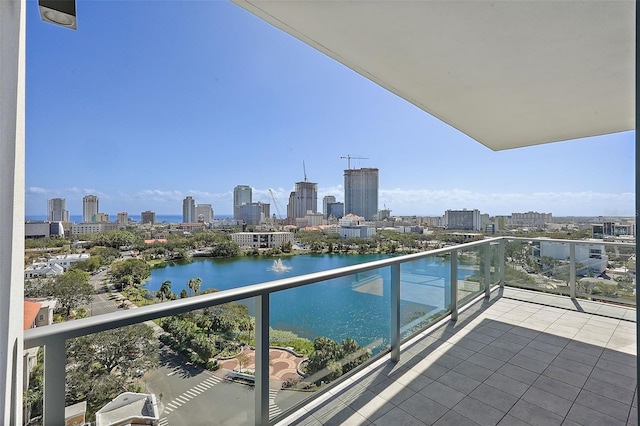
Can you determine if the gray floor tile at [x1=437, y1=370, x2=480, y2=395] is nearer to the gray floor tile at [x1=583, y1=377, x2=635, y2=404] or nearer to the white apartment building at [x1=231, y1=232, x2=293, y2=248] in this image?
the gray floor tile at [x1=583, y1=377, x2=635, y2=404]

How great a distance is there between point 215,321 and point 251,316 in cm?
25

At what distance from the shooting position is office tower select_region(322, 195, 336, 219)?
1862 cm

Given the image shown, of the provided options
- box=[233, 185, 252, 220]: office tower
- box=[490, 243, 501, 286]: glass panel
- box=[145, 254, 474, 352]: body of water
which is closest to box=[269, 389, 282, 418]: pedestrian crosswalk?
box=[145, 254, 474, 352]: body of water

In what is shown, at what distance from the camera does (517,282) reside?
5410mm

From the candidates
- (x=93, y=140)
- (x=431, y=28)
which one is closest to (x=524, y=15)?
(x=431, y=28)

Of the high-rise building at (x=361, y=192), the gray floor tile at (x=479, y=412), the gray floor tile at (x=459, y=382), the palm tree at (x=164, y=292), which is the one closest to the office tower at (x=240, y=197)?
the high-rise building at (x=361, y=192)

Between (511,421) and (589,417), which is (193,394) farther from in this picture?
(589,417)

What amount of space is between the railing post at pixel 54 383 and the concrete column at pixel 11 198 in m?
0.15

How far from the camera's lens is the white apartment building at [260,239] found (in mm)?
11422

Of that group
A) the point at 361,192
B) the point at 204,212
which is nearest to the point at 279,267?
the point at 204,212

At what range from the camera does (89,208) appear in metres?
9.98

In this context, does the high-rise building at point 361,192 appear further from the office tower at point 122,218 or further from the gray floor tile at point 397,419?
the gray floor tile at point 397,419

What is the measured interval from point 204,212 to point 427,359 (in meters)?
13.8

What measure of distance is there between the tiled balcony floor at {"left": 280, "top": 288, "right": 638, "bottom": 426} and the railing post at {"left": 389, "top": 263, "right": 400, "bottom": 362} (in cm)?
11
